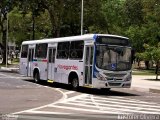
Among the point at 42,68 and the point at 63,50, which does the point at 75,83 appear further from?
A: the point at 42,68

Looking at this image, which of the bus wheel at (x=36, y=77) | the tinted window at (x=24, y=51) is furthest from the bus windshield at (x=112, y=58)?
the tinted window at (x=24, y=51)

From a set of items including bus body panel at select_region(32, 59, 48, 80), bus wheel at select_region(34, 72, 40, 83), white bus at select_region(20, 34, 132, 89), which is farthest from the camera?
bus wheel at select_region(34, 72, 40, 83)

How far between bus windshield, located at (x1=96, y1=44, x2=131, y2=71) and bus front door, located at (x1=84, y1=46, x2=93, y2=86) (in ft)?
1.71

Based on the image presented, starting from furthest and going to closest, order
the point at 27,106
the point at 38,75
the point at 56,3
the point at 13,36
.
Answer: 1. the point at 13,36
2. the point at 56,3
3. the point at 38,75
4. the point at 27,106

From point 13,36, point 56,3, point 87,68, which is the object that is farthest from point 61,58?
point 13,36

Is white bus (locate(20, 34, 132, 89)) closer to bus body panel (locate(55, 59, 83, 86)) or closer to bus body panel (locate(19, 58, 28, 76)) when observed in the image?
bus body panel (locate(55, 59, 83, 86))

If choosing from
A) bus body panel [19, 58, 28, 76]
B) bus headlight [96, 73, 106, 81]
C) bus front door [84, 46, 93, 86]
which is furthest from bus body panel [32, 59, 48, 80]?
bus headlight [96, 73, 106, 81]

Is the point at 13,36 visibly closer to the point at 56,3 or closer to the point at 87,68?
the point at 56,3

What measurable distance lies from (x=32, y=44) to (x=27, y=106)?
1631 cm

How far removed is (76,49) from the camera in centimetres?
2586

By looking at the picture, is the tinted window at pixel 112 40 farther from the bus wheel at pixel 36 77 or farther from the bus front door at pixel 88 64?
the bus wheel at pixel 36 77

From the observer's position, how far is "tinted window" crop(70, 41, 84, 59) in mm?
25266

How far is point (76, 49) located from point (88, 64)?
1.88 metres

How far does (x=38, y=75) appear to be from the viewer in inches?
1264
